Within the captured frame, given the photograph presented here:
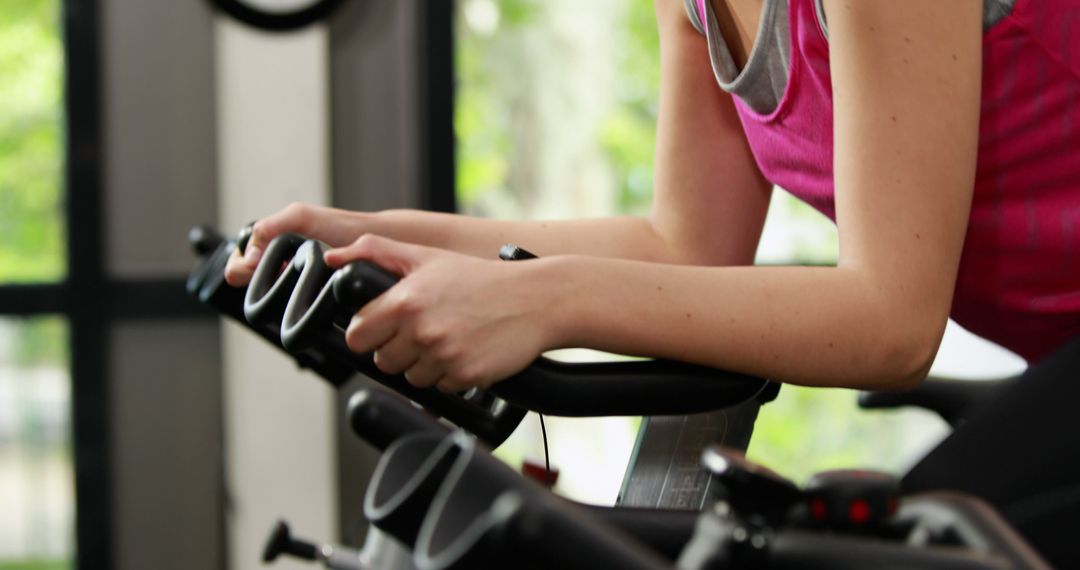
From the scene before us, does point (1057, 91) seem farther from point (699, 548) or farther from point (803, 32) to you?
point (699, 548)

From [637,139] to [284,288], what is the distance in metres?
2.31

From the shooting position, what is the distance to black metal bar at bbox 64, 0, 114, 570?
8.11 ft

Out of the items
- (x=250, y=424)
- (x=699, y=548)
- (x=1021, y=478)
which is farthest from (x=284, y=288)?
(x=250, y=424)

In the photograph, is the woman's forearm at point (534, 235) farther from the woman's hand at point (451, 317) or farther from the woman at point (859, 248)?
the woman's hand at point (451, 317)

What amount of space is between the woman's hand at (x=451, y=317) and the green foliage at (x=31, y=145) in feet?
6.82

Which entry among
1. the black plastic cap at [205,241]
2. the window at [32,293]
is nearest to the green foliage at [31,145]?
the window at [32,293]

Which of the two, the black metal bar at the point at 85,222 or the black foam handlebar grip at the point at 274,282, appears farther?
the black metal bar at the point at 85,222

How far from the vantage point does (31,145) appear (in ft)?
A: 8.17

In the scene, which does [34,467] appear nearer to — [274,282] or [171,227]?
A: [171,227]

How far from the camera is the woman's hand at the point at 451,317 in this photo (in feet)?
1.99

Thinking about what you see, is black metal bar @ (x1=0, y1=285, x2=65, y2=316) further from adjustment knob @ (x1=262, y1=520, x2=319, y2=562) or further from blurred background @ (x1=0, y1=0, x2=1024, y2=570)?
adjustment knob @ (x1=262, y1=520, x2=319, y2=562)

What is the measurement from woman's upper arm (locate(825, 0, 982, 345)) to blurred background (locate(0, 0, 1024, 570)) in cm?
175

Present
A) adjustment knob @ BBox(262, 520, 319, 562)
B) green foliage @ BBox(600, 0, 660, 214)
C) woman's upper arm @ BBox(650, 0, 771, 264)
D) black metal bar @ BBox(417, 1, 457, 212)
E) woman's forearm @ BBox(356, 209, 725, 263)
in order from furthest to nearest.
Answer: green foliage @ BBox(600, 0, 660, 214), black metal bar @ BBox(417, 1, 457, 212), adjustment knob @ BBox(262, 520, 319, 562), woman's upper arm @ BBox(650, 0, 771, 264), woman's forearm @ BBox(356, 209, 725, 263)

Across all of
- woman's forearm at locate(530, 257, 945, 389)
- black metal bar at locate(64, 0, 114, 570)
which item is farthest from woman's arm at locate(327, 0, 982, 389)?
black metal bar at locate(64, 0, 114, 570)
